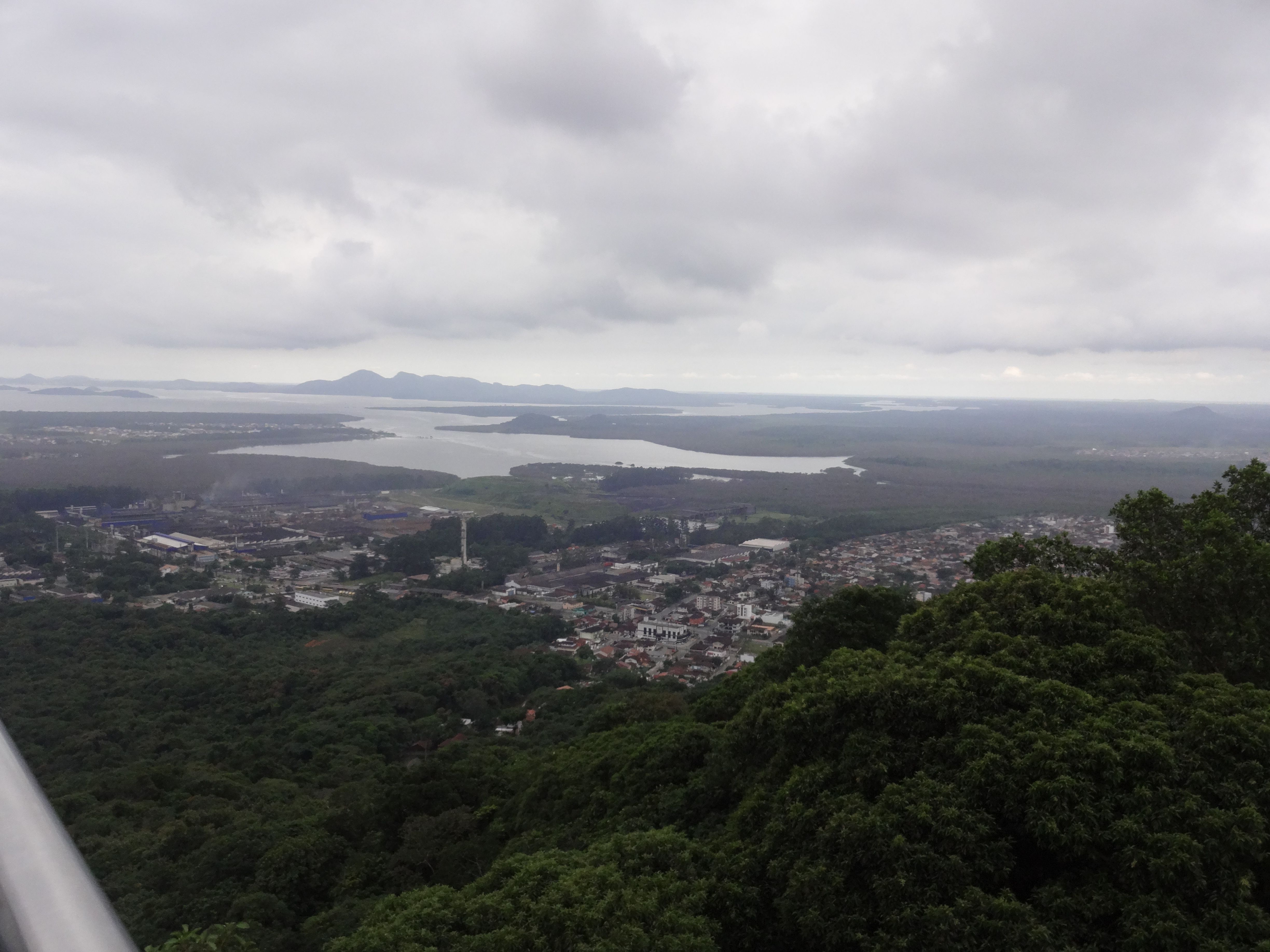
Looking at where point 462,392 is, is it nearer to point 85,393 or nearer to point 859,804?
point 85,393

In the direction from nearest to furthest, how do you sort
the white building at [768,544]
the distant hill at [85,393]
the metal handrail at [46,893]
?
the metal handrail at [46,893], the white building at [768,544], the distant hill at [85,393]

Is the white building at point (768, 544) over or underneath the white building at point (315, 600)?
over

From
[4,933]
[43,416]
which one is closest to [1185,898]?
[4,933]

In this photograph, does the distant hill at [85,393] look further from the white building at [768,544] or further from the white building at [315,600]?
the white building at [768,544]

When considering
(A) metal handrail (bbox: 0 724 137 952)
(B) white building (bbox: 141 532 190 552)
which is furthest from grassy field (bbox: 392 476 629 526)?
(A) metal handrail (bbox: 0 724 137 952)

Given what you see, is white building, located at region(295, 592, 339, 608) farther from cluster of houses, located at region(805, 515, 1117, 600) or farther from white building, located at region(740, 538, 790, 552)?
white building, located at region(740, 538, 790, 552)

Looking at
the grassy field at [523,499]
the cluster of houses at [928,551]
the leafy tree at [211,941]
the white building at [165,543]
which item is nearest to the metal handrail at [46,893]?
the leafy tree at [211,941]
